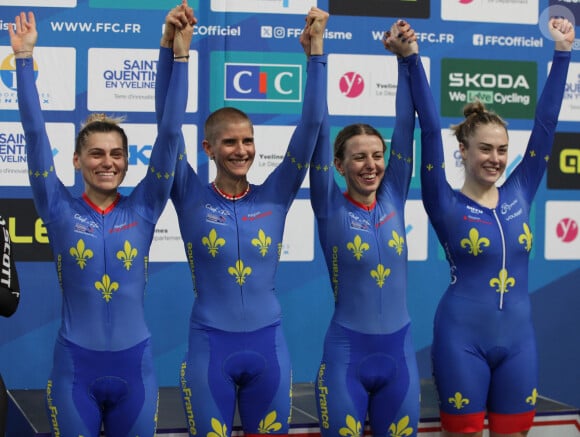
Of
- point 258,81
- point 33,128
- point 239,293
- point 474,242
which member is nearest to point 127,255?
point 239,293

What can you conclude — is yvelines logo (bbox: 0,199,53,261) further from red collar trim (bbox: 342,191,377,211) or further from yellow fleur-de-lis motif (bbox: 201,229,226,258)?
red collar trim (bbox: 342,191,377,211)

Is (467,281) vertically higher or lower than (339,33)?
lower

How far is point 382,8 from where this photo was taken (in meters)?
5.20

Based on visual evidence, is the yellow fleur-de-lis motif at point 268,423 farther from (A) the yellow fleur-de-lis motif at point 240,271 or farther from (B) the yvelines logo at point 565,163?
(B) the yvelines logo at point 565,163

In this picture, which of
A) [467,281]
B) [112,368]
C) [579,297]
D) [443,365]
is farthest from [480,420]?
[579,297]

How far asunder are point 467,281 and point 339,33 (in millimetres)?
2032

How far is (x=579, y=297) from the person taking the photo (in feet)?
18.1

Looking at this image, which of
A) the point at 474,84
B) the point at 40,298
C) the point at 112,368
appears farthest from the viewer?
the point at 474,84

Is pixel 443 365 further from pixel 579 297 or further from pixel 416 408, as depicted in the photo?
pixel 579 297

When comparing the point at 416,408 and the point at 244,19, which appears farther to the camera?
the point at 244,19

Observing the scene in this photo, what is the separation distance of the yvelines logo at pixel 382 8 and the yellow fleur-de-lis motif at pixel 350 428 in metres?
2.57

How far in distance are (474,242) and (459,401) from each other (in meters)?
0.60

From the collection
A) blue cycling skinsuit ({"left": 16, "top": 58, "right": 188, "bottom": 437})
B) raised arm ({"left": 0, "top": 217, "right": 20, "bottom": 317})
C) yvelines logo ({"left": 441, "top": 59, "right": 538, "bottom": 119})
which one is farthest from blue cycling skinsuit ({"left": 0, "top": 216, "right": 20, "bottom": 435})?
yvelines logo ({"left": 441, "top": 59, "right": 538, "bottom": 119})

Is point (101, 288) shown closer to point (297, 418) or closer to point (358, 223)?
point (358, 223)
